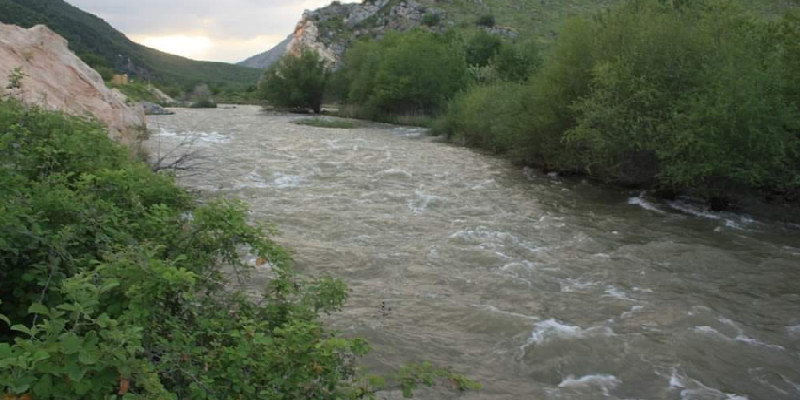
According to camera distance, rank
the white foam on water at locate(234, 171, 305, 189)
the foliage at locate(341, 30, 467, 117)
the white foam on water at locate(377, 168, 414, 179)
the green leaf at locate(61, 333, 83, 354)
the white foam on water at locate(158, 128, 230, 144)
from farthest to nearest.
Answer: the foliage at locate(341, 30, 467, 117)
the white foam on water at locate(158, 128, 230, 144)
the white foam on water at locate(377, 168, 414, 179)
the white foam on water at locate(234, 171, 305, 189)
the green leaf at locate(61, 333, 83, 354)

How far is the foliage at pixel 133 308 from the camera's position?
Result: 283 centimetres

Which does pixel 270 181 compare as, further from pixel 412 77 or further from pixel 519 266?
pixel 412 77

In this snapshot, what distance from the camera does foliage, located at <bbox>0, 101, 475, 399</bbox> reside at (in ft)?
9.29

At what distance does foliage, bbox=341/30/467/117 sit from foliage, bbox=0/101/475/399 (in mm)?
39699

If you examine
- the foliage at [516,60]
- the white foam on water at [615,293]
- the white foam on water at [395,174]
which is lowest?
the white foam on water at [615,293]

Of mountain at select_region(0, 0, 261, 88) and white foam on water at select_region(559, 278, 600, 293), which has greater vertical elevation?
Answer: mountain at select_region(0, 0, 261, 88)

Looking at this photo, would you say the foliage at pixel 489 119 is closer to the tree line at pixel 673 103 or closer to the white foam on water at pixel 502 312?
the tree line at pixel 673 103

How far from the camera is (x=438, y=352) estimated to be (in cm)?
704

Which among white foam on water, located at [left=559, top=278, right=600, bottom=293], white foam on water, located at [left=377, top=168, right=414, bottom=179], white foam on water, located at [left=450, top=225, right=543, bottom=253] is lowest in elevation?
white foam on water, located at [left=559, top=278, right=600, bottom=293]

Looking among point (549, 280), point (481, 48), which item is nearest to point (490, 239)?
point (549, 280)

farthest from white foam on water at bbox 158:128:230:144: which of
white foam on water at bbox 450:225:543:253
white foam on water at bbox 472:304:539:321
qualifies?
white foam on water at bbox 472:304:539:321

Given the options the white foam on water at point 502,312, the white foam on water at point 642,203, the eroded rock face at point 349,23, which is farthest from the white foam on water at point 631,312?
the eroded rock face at point 349,23

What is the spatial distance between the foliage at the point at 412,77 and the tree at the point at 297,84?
849 centimetres

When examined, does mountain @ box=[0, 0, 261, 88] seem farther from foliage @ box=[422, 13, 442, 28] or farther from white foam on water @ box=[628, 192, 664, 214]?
white foam on water @ box=[628, 192, 664, 214]
